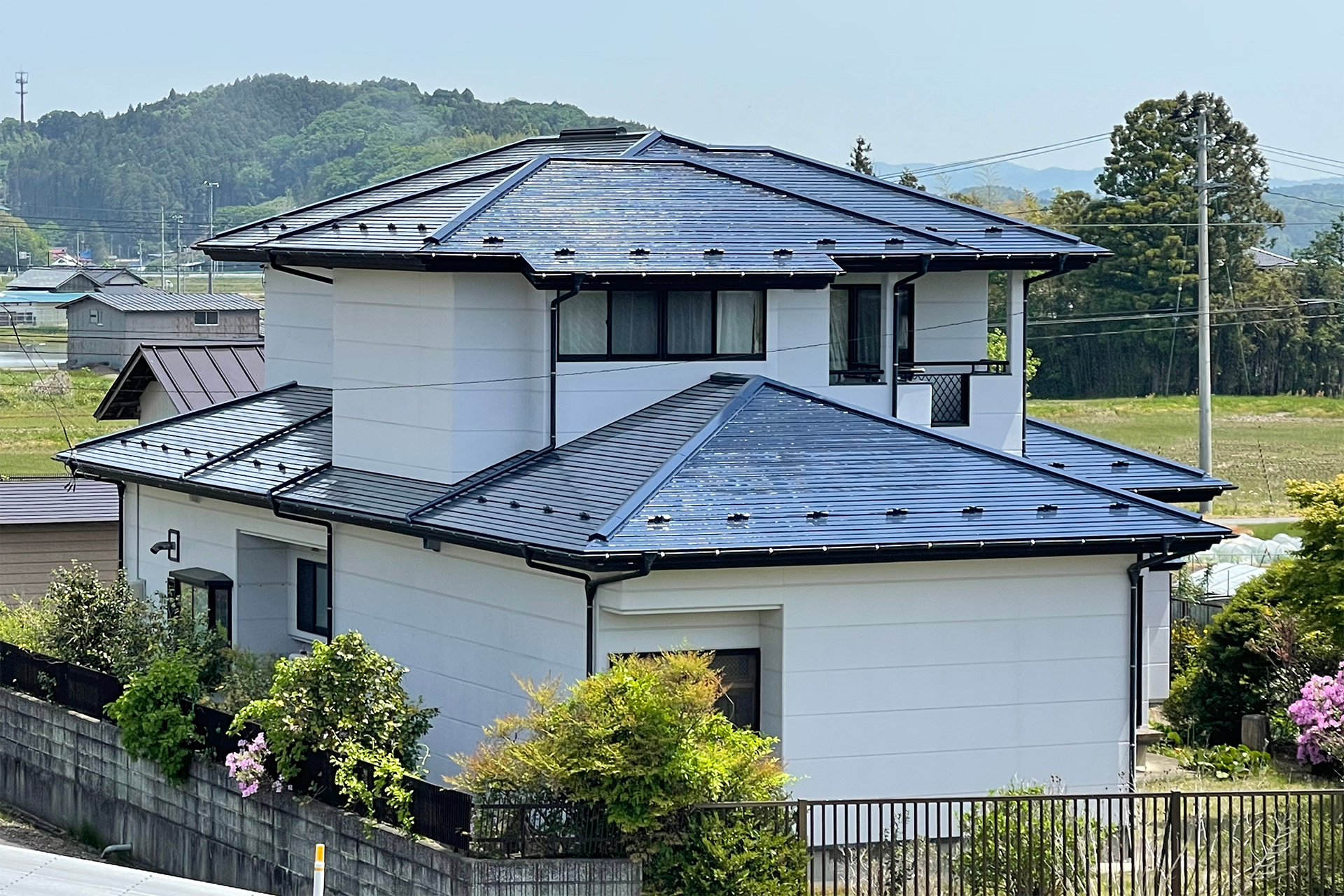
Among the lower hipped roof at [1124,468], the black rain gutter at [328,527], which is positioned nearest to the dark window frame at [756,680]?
the black rain gutter at [328,527]

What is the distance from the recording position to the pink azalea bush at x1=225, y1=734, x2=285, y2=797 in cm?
1894

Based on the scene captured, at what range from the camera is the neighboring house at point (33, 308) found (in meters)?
121

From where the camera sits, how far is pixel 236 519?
2559cm

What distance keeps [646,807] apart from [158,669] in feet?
26.6

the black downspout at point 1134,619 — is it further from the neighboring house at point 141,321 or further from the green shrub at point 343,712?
the neighboring house at point 141,321

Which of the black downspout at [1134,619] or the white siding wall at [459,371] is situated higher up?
the white siding wall at [459,371]

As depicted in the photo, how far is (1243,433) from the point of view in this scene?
7362 centimetres

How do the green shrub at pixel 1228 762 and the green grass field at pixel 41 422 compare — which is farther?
the green grass field at pixel 41 422

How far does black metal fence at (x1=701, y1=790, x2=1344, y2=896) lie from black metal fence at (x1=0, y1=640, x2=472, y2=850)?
2.35 meters

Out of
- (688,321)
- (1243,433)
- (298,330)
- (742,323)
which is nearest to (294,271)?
(688,321)

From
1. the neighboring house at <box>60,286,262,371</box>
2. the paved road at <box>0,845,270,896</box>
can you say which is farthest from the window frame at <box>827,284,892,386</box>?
the neighboring house at <box>60,286,262,371</box>

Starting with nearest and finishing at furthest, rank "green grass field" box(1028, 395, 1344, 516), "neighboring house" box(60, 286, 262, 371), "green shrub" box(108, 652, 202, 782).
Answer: "green shrub" box(108, 652, 202, 782) → "green grass field" box(1028, 395, 1344, 516) → "neighboring house" box(60, 286, 262, 371)

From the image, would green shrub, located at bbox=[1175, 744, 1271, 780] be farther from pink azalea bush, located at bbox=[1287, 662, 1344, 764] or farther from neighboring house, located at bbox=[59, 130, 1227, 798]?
neighboring house, located at bbox=[59, 130, 1227, 798]

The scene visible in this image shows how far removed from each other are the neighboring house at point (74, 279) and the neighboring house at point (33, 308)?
44cm
